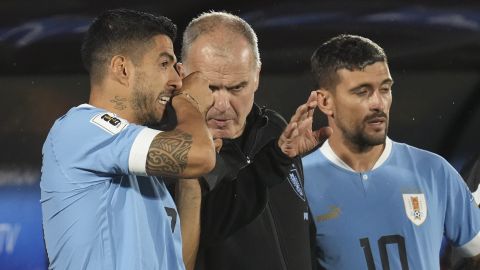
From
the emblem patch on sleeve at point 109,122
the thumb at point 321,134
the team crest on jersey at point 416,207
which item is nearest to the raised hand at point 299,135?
the thumb at point 321,134

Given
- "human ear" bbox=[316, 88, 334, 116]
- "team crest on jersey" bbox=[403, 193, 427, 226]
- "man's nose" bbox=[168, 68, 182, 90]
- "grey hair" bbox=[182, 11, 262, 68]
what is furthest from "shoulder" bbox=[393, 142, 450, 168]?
"man's nose" bbox=[168, 68, 182, 90]

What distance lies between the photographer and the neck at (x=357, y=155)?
2.50 metres

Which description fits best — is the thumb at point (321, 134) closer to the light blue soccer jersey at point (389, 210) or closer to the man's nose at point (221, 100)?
the man's nose at point (221, 100)

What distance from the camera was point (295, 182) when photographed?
2221 millimetres

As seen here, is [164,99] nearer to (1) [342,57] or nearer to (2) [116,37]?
(2) [116,37]

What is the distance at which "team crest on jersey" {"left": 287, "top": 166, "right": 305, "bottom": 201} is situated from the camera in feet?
7.25

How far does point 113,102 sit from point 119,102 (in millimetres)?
14

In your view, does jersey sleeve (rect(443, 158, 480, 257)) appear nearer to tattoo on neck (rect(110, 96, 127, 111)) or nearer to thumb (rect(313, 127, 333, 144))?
thumb (rect(313, 127, 333, 144))

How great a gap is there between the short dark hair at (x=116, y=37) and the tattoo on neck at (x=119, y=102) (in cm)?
6

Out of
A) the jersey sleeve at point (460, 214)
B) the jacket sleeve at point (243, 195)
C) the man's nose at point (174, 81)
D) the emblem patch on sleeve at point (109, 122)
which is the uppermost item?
the man's nose at point (174, 81)

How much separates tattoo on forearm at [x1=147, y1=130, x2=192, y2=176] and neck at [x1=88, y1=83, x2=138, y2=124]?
19 cm

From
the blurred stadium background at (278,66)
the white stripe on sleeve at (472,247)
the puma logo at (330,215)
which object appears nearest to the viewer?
the puma logo at (330,215)

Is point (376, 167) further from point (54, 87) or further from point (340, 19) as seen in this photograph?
point (54, 87)

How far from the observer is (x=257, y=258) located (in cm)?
205
